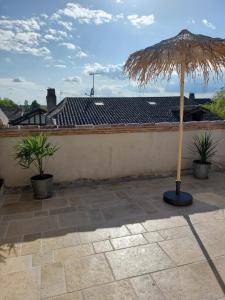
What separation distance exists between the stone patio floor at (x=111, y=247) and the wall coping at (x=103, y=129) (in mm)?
1142

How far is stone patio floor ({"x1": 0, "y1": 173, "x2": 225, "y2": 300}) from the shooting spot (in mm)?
2174

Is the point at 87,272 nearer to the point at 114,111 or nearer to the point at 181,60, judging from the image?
the point at 181,60

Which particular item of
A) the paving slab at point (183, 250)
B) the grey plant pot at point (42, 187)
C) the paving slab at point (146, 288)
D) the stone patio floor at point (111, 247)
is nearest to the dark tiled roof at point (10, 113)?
the grey plant pot at point (42, 187)

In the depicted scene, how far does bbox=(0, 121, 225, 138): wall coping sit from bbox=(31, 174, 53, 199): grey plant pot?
963mm

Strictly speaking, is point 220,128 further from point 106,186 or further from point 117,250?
point 117,250

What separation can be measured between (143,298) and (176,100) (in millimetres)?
18202

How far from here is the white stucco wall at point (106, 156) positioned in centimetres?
477

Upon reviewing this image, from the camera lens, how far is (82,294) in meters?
2.11

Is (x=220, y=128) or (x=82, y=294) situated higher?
(x=220, y=128)

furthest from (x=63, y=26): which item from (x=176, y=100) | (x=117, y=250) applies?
(x=176, y=100)

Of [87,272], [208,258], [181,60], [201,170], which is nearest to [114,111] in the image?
[201,170]

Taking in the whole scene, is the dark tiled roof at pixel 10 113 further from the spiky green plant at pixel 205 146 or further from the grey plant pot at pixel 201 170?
A: the grey plant pot at pixel 201 170

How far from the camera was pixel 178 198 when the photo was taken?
401cm

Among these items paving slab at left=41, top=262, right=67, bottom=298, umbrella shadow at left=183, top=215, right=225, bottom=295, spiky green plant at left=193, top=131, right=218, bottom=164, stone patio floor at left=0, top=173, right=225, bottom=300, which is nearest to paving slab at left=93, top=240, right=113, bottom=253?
stone patio floor at left=0, top=173, right=225, bottom=300
